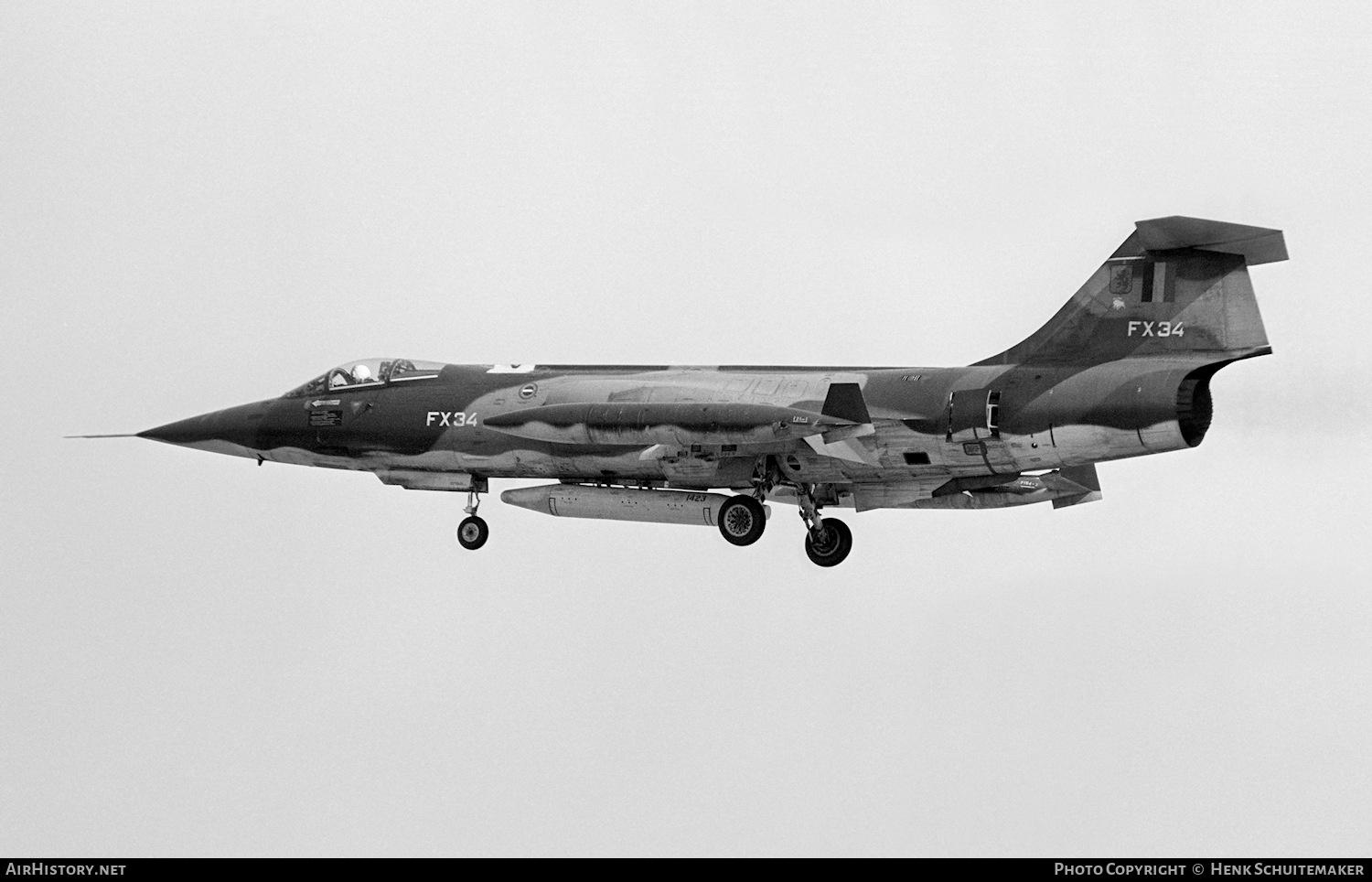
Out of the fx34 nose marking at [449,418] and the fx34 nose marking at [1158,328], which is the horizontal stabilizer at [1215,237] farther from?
the fx34 nose marking at [449,418]

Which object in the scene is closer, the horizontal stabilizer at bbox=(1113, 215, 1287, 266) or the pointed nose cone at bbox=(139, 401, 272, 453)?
the horizontal stabilizer at bbox=(1113, 215, 1287, 266)

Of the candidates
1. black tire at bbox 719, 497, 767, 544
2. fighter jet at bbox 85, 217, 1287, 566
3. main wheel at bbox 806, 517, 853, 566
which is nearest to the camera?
fighter jet at bbox 85, 217, 1287, 566

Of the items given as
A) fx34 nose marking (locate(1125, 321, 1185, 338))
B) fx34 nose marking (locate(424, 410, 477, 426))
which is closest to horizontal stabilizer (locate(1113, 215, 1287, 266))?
fx34 nose marking (locate(1125, 321, 1185, 338))

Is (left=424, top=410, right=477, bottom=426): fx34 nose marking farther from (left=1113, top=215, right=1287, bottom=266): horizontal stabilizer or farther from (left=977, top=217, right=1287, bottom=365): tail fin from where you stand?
(left=1113, top=215, right=1287, bottom=266): horizontal stabilizer

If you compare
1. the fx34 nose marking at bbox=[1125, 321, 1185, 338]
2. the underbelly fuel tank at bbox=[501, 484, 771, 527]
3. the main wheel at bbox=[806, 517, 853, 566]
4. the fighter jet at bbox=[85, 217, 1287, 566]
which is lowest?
the main wheel at bbox=[806, 517, 853, 566]

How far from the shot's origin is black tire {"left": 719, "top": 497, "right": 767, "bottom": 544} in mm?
27750

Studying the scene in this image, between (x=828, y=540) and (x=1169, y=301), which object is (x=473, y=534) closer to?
(x=828, y=540)

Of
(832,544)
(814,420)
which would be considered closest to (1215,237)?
(814,420)

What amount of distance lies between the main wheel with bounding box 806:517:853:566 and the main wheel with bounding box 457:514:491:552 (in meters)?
4.65

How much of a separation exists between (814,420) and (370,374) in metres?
7.96
